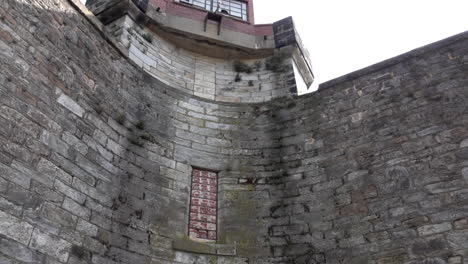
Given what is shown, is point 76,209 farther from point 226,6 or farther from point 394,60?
point 226,6

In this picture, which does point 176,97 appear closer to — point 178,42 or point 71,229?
point 178,42

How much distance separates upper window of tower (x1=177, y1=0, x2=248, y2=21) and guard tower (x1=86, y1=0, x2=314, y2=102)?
33 centimetres

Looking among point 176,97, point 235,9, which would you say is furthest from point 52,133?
point 235,9

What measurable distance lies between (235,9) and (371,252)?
6.64m

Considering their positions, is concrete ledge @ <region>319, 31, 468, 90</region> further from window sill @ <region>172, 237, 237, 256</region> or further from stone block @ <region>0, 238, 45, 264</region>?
stone block @ <region>0, 238, 45, 264</region>

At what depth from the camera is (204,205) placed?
611 cm

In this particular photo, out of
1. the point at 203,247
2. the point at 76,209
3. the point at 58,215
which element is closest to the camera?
the point at 58,215

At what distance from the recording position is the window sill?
5449mm

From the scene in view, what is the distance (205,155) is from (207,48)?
2603 millimetres

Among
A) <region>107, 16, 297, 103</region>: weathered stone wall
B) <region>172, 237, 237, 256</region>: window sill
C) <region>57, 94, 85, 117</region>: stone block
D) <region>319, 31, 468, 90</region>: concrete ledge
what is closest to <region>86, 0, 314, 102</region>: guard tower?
<region>107, 16, 297, 103</region>: weathered stone wall

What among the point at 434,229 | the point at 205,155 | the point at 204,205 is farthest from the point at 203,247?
the point at 434,229

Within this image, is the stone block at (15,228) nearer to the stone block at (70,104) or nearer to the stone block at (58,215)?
the stone block at (58,215)

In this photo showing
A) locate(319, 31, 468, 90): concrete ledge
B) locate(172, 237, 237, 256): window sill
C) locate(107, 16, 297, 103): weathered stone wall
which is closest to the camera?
locate(172, 237, 237, 256): window sill

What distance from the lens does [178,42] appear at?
8.12 meters
